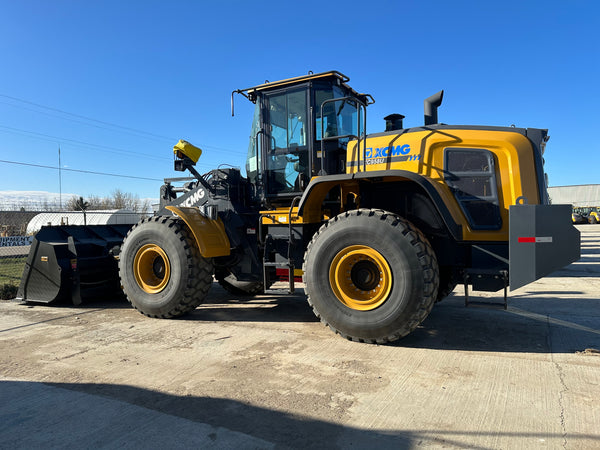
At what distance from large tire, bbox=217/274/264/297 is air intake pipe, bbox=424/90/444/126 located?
13.0ft

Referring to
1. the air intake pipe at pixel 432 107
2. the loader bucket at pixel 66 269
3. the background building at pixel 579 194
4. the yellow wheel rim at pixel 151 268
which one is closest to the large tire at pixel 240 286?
the yellow wheel rim at pixel 151 268

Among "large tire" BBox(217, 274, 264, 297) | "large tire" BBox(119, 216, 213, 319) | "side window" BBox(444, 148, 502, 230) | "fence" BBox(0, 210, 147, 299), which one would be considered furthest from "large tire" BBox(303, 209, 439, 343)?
"fence" BBox(0, 210, 147, 299)

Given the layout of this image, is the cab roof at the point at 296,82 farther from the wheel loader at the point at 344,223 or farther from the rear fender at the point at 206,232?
the rear fender at the point at 206,232

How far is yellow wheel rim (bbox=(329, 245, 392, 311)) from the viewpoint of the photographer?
4383 mm

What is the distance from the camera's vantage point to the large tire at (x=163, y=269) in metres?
5.51

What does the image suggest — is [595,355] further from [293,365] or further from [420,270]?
[293,365]

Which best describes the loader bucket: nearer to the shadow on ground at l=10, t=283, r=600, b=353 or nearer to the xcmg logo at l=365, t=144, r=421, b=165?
the shadow on ground at l=10, t=283, r=600, b=353

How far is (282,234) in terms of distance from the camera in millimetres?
5496

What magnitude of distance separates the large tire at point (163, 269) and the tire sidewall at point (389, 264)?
1800 mm

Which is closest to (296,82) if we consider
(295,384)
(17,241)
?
(295,384)

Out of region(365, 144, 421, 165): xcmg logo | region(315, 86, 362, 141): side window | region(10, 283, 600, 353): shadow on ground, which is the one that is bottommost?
region(10, 283, 600, 353): shadow on ground

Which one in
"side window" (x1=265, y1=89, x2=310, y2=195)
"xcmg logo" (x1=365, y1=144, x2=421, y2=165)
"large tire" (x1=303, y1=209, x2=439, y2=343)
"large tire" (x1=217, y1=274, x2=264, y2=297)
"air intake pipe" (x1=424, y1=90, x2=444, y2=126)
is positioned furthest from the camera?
"large tire" (x1=217, y1=274, x2=264, y2=297)

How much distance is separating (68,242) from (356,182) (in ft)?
16.2

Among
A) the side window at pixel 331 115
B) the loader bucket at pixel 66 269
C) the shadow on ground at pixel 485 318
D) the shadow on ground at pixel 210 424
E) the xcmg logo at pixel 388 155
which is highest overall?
the side window at pixel 331 115
